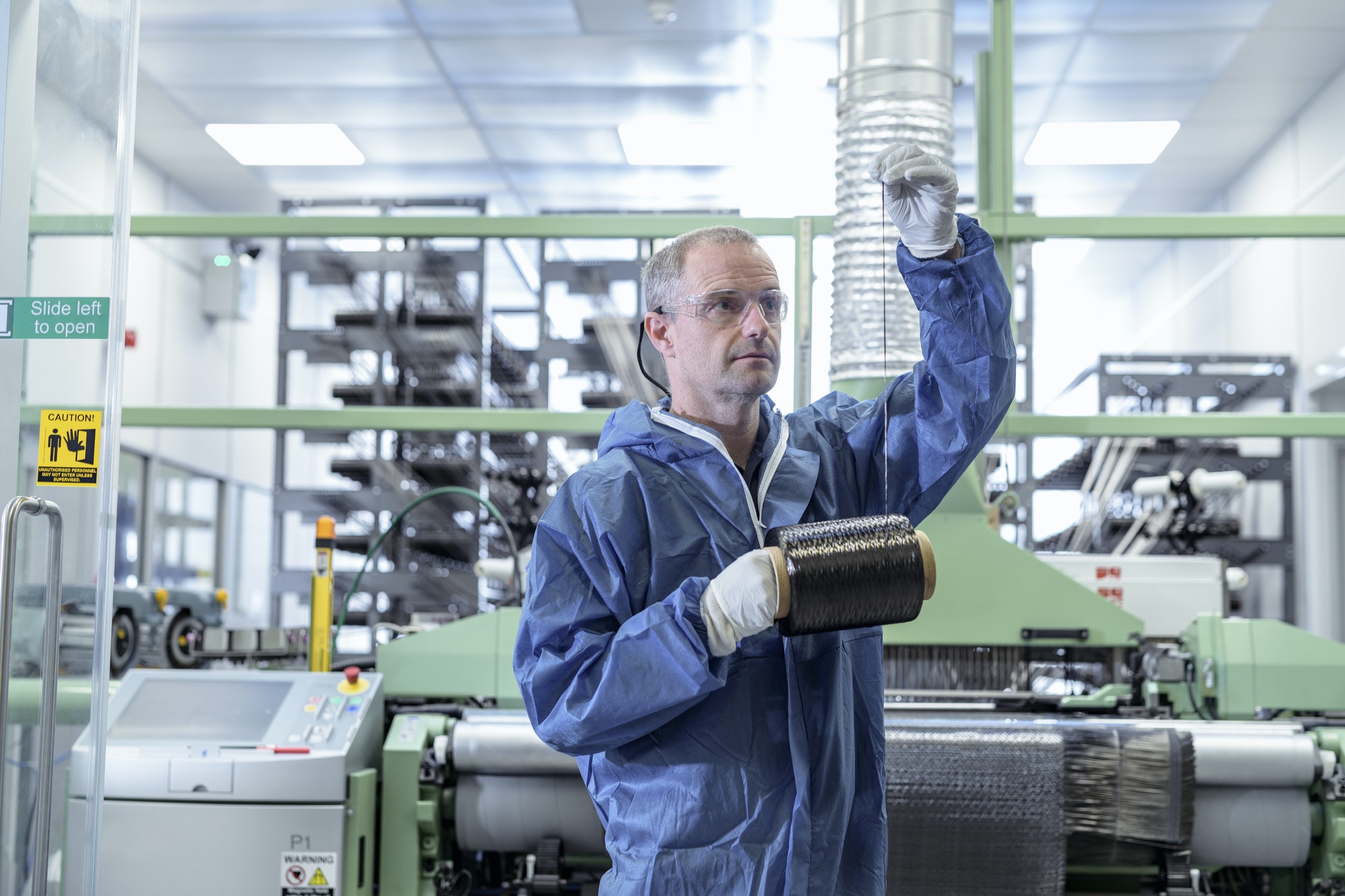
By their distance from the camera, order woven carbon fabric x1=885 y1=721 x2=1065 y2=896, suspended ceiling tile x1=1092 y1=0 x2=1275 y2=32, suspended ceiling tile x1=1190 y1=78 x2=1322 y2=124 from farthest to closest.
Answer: suspended ceiling tile x1=1190 y1=78 x2=1322 y2=124 < suspended ceiling tile x1=1092 y1=0 x2=1275 y2=32 < woven carbon fabric x1=885 y1=721 x2=1065 y2=896

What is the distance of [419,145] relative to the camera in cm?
763

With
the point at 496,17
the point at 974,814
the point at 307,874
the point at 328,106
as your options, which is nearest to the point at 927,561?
the point at 974,814

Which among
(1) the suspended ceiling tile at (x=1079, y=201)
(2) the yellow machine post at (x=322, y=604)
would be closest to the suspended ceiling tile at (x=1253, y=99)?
(1) the suspended ceiling tile at (x=1079, y=201)

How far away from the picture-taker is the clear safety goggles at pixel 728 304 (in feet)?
4.96

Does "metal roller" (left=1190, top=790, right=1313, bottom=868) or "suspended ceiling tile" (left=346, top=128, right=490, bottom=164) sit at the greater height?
"suspended ceiling tile" (left=346, top=128, right=490, bottom=164)

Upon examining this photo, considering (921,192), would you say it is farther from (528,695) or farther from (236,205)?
(236,205)

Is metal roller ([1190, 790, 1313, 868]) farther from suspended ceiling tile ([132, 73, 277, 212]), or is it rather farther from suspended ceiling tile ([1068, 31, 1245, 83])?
suspended ceiling tile ([132, 73, 277, 212])

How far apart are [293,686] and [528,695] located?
1.48m

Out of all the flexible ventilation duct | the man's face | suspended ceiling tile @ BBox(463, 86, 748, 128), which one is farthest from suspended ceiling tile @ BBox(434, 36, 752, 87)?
the man's face

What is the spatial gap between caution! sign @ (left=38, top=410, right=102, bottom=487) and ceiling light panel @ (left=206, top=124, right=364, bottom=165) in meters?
5.63

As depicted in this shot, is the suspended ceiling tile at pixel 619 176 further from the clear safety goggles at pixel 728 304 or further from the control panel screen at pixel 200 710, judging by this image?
the clear safety goggles at pixel 728 304

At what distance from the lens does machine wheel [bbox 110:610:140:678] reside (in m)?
3.70

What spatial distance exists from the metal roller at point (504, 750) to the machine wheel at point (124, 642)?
164 cm

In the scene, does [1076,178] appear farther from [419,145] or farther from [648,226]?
[648,226]
